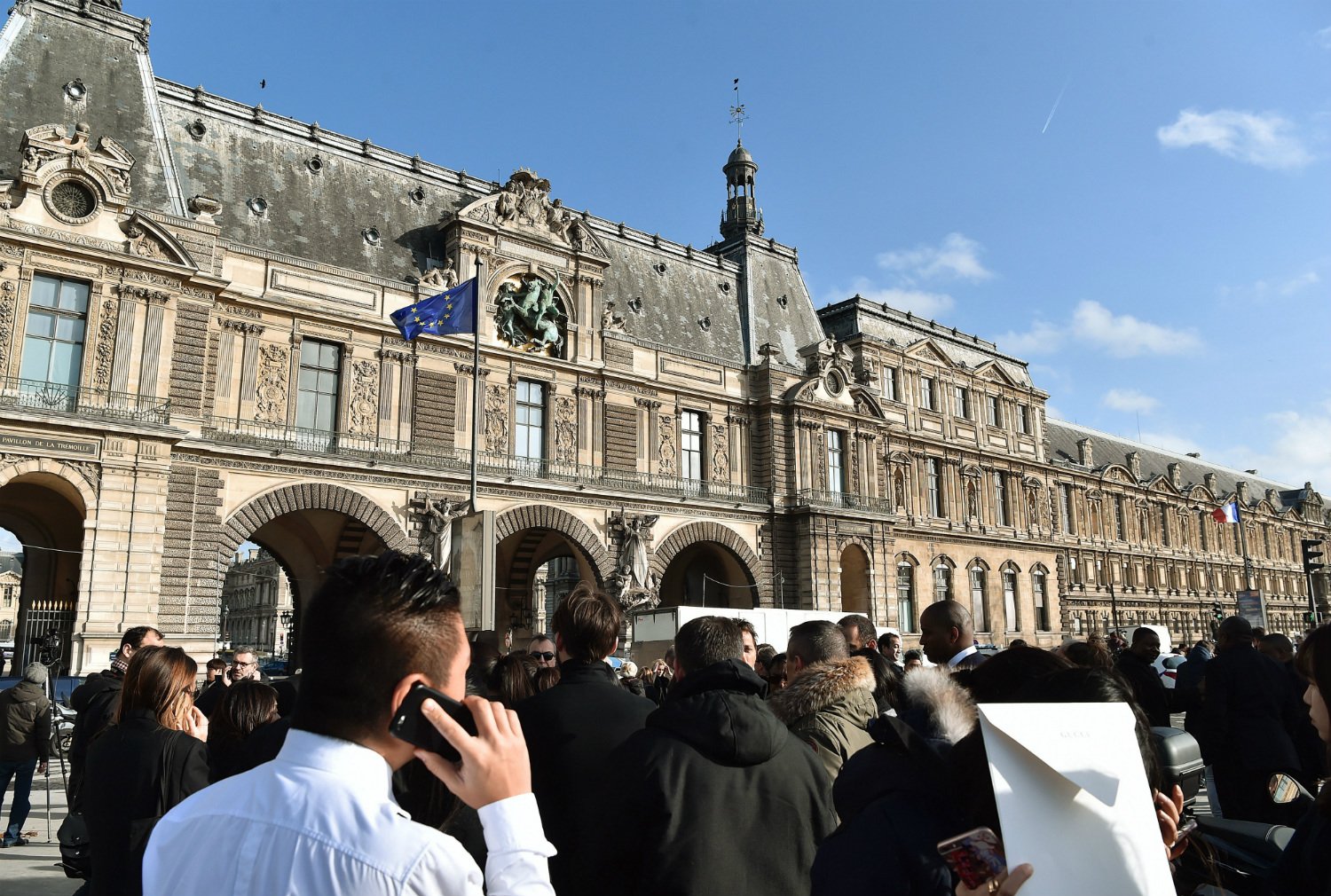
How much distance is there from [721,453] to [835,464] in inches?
190

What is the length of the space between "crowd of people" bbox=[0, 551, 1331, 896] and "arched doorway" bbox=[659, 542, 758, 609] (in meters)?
24.1

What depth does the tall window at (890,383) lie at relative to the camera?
1473 inches

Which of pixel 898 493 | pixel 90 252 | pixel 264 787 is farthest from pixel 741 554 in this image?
pixel 264 787

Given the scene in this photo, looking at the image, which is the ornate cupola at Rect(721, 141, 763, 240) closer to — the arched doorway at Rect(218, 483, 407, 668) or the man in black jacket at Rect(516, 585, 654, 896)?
the arched doorway at Rect(218, 483, 407, 668)

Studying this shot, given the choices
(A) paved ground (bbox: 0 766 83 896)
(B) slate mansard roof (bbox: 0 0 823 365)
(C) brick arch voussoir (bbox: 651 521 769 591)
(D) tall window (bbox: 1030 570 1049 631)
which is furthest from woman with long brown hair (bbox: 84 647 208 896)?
(D) tall window (bbox: 1030 570 1049 631)

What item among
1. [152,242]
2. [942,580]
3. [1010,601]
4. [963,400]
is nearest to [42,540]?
[152,242]

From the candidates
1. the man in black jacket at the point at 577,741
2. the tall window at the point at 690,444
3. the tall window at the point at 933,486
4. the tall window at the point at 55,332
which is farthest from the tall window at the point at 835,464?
the man in black jacket at the point at 577,741

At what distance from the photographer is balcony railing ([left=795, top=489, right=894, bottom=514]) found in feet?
101

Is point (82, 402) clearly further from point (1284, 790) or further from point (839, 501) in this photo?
point (839, 501)

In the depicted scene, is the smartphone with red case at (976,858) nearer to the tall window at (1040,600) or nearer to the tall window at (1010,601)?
the tall window at (1010,601)

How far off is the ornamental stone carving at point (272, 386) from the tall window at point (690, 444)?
11.8m

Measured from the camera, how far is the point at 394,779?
292 centimetres

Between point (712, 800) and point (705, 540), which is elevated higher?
point (705, 540)

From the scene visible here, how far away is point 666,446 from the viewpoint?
28828 millimetres
